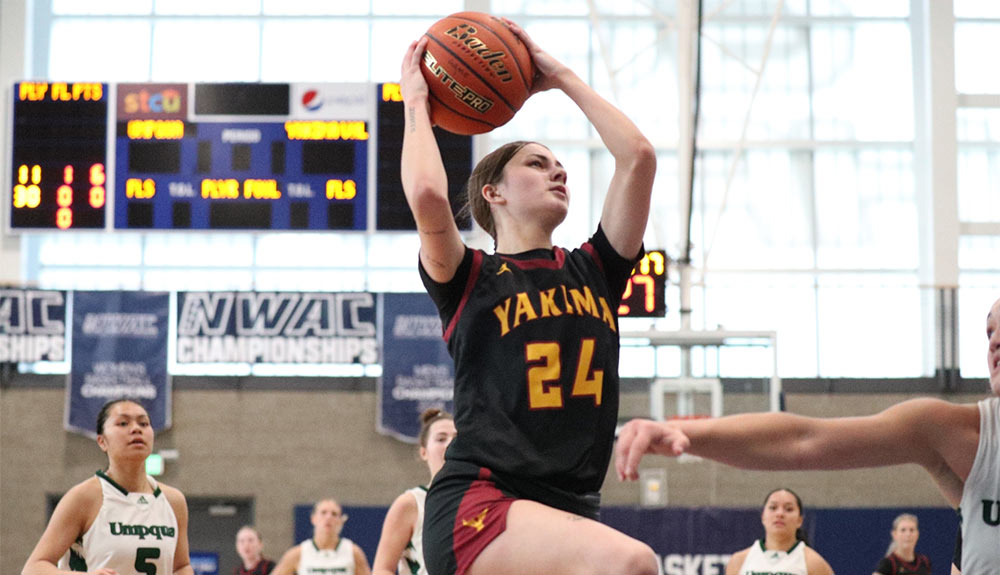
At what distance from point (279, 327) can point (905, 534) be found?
6645 millimetres

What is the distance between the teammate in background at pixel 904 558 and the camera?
9.41 meters

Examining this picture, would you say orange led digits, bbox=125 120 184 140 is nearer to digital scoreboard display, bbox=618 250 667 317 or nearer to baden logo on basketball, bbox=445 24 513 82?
digital scoreboard display, bbox=618 250 667 317

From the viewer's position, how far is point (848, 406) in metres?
13.4

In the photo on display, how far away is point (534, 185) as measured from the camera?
3113 mm

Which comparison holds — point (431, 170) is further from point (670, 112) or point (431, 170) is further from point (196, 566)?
point (670, 112)

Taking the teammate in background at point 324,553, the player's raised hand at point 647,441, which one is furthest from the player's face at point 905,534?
the player's raised hand at point 647,441

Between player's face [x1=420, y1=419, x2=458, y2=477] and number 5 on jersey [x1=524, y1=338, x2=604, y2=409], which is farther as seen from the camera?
player's face [x1=420, y1=419, x2=458, y2=477]

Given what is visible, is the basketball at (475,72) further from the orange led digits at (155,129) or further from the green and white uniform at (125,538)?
the orange led digits at (155,129)

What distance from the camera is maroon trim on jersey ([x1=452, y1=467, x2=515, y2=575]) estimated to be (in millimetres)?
2670

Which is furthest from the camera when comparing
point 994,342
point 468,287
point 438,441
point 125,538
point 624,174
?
point 438,441

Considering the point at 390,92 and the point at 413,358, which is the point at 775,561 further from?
the point at 413,358

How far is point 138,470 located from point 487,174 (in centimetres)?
269

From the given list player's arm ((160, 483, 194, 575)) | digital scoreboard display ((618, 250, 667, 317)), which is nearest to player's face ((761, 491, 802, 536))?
digital scoreboard display ((618, 250, 667, 317))

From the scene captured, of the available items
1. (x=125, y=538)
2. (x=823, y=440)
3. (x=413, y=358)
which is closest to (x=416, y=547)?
(x=125, y=538)
